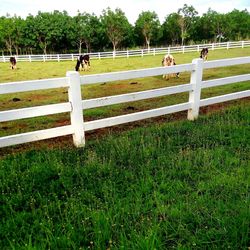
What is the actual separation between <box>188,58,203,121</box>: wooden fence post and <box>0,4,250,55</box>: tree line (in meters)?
61.2

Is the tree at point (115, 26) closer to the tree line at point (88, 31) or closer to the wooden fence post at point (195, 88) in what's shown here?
the tree line at point (88, 31)

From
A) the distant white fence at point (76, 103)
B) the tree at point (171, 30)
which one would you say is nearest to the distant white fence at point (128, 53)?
the distant white fence at point (76, 103)

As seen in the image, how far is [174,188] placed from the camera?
3943 millimetres

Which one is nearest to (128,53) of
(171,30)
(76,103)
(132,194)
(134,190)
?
(76,103)

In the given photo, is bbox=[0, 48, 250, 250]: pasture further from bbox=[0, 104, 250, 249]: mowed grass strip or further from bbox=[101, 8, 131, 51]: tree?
bbox=[101, 8, 131, 51]: tree

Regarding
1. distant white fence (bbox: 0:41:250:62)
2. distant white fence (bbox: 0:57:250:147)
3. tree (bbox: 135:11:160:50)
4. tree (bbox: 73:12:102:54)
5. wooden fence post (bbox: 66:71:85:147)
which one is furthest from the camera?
tree (bbox: 135:11:160:50)

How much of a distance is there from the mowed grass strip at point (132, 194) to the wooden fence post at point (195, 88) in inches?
53.0

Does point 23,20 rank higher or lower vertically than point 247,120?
higher

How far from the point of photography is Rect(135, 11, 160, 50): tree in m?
71.8

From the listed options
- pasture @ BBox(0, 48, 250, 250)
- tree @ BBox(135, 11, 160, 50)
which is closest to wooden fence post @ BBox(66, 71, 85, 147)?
pasture @ BBox(0, 48, 250, 250)

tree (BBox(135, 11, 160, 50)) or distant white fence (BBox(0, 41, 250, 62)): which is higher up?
tree (BBox(135, 11, 160, 50))

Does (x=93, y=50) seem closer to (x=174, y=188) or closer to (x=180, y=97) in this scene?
(x=180, y=97)

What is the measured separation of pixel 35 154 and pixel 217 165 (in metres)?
2.83

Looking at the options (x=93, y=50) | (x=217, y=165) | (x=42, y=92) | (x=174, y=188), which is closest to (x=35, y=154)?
(x=174, y=188)
